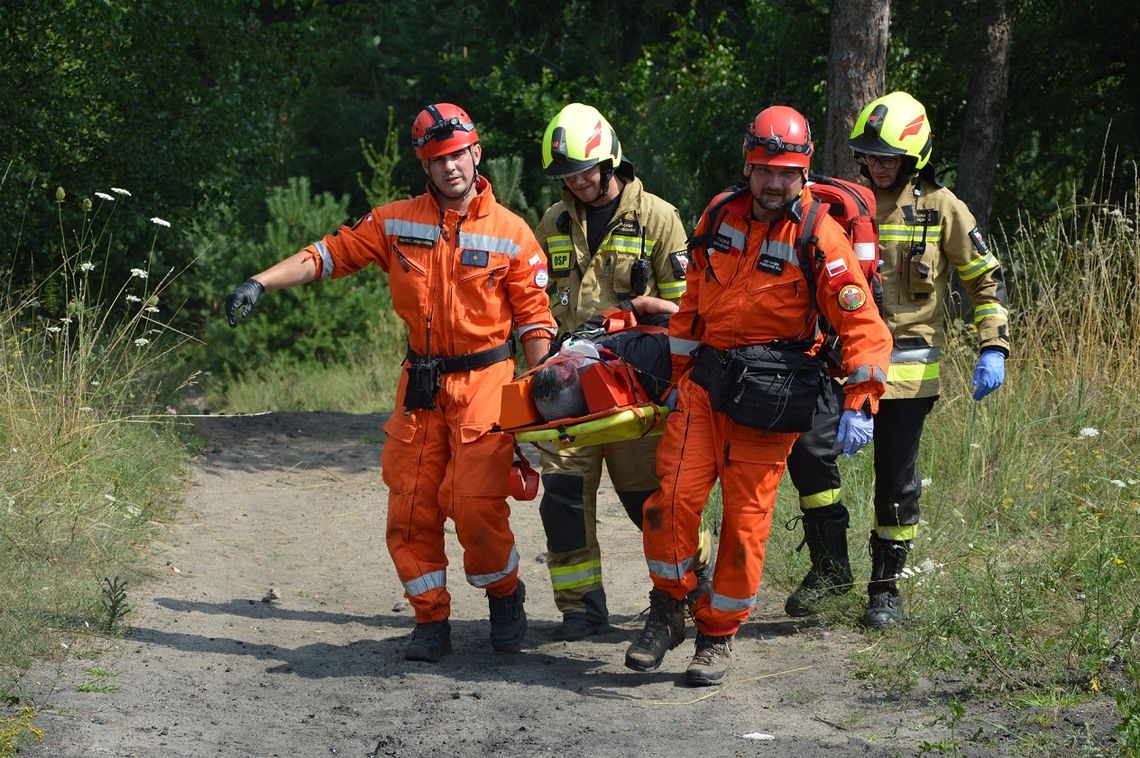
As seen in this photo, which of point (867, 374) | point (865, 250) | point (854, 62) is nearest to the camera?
point (867, 374)

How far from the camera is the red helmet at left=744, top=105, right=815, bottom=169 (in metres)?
4.99

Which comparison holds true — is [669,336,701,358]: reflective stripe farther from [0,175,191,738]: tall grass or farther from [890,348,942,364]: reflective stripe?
[0,175,191,738]: tall grass

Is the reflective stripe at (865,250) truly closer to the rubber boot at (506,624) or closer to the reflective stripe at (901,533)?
the reflective stripe at (901,533)

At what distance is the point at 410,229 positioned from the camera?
561 cm

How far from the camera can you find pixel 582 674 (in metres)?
5.53

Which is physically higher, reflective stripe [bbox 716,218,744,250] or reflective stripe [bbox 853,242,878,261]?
reflective stripe [bbox 716,218,744,250]

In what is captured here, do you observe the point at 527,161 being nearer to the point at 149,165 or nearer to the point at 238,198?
the point at 238,198

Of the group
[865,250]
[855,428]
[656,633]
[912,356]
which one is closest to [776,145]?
[865,250]

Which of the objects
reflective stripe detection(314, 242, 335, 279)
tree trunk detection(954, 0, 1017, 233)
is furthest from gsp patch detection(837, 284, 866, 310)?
tree trunk detection(954, 0, 1017, 233)

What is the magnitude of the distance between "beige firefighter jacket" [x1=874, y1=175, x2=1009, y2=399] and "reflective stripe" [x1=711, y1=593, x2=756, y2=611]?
43.3 inches

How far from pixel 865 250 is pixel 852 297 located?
0.40m

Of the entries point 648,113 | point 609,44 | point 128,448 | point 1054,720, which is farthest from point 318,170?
point 1054,720

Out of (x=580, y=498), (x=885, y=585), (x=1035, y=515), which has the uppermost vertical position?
(x=580, y=498)

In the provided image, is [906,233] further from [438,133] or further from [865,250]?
[438,133]
